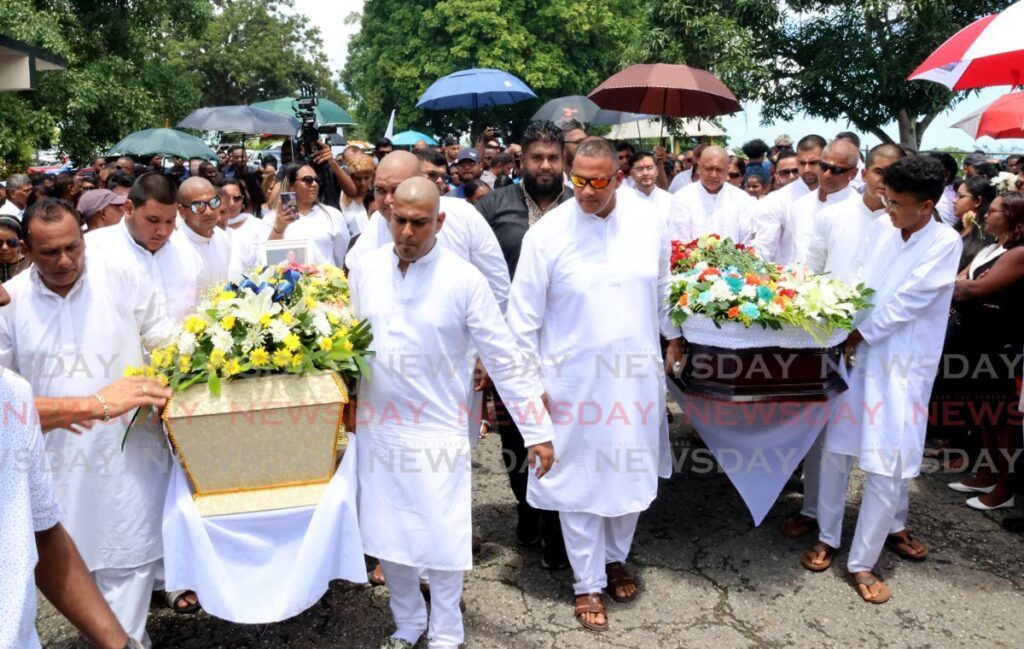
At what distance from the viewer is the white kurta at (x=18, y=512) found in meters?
1.72

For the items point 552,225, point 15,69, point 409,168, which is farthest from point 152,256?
point 15,69

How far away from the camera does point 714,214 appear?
690cm

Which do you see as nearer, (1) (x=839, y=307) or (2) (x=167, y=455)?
(2) (x=167, y=455)

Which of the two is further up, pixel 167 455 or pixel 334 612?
pixel 167 455

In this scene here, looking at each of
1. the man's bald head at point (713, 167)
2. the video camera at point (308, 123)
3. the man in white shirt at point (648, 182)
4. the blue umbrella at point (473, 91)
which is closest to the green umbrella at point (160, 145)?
the blue umbrella at point (473, 91)

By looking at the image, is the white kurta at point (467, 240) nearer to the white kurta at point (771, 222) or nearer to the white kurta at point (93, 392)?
the white kurta at point (93, 392)

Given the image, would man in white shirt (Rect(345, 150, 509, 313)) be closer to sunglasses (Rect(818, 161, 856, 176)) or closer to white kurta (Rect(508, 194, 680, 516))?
white kurta (Rect(508, 194, 680, 516))

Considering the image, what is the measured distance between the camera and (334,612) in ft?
13.8

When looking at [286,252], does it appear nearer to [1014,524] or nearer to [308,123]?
[308,123]

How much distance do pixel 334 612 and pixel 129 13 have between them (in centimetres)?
1940

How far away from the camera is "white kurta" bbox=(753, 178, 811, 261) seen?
6707mm

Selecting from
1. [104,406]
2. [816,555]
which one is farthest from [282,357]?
[816,555]

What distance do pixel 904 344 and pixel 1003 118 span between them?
17.9ft

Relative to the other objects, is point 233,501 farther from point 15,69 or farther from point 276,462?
point 15,69
